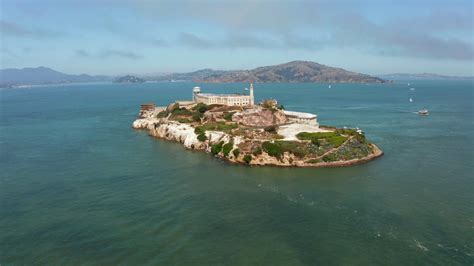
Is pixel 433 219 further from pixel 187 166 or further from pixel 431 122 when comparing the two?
pixel 431 122

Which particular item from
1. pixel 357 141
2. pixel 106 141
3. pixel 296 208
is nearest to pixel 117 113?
pixel 106 141

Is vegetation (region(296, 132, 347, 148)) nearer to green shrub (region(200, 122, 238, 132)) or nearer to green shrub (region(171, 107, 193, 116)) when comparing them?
green shrub (region(200, 122, 238, 132))

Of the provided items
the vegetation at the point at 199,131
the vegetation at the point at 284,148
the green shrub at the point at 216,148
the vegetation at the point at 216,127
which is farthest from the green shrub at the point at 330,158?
the vegetation at the point at 199,131

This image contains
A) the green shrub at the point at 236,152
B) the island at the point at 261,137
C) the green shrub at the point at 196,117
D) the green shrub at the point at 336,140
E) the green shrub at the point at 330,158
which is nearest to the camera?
the green shrub at the point at 330,158

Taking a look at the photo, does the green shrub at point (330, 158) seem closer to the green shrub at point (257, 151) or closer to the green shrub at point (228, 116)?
the green shrub at point (257, 151)

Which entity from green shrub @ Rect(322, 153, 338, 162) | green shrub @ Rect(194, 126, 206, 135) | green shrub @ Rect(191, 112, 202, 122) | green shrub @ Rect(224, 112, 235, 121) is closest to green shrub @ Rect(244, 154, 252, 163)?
green shrub @ Rect(322, 153, 338, 162)

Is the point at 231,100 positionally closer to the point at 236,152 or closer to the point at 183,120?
the point at 183,120
